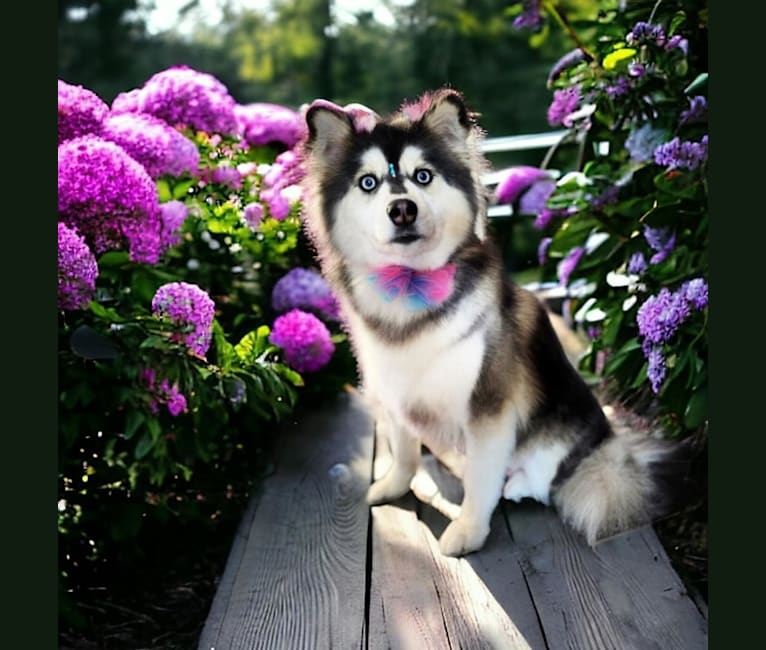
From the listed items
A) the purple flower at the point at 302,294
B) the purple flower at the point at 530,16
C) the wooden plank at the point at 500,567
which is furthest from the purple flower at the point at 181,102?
the wooden plank at the point at 500,567

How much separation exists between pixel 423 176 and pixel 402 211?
0.13m

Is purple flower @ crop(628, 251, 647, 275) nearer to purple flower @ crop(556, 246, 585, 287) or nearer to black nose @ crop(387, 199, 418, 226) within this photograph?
purple flower @ crop(556, 246, 585, 287)

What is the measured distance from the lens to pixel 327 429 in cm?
312

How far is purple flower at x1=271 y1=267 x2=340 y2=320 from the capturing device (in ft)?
10.2

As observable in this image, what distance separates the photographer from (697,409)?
219cm

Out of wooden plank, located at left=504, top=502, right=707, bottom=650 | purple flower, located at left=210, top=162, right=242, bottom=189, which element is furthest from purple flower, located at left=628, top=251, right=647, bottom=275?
purple flower, located at left=210, top=162, right=242, bottom=189

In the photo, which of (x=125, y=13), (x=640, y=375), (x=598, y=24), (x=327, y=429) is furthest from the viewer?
(x=125, y=13)

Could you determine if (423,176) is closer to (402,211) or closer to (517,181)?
(402,211)

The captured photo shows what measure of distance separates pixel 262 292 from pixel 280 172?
529mm

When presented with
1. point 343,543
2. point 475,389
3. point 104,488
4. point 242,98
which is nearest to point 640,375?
point 475,389

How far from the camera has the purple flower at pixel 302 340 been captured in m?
2.85

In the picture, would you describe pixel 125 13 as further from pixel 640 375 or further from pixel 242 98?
pixel 640 375

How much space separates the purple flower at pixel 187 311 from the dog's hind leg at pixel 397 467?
2.25ft

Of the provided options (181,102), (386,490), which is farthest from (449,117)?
(386,490)
